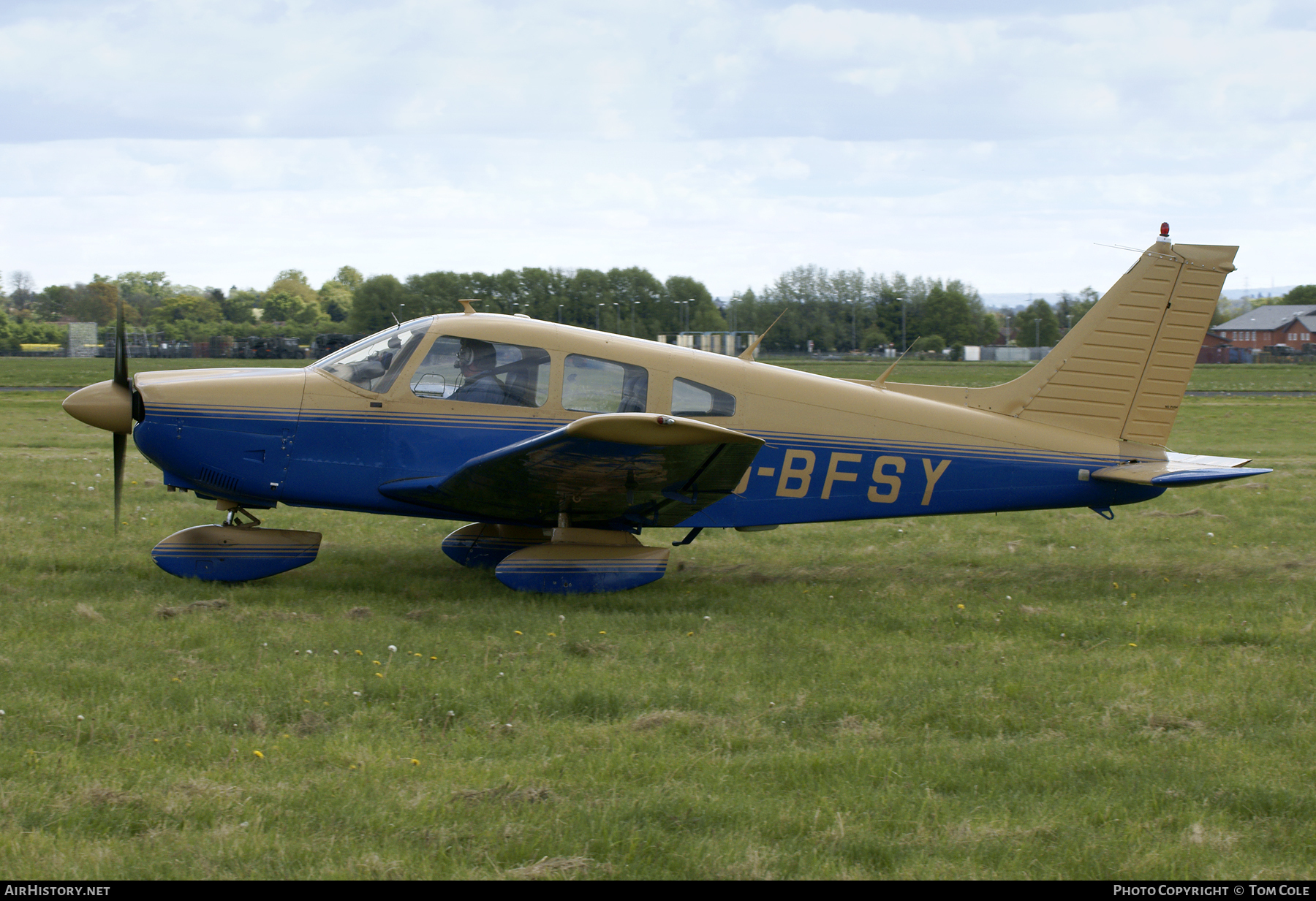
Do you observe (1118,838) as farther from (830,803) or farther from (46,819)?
(46,819)

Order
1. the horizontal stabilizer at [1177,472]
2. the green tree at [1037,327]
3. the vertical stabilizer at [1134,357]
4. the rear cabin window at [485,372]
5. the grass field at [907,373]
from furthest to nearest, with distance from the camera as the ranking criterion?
the green tree at [1037,327]
the grass field at [907,373]
the vertical stabilizer at [1134,357]
the horizontal stabilizer at [1177,472]
the rear cabin window at [485,372]

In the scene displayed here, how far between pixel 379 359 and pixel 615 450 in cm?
227

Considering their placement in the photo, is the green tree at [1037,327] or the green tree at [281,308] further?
the green tree at [281,308]

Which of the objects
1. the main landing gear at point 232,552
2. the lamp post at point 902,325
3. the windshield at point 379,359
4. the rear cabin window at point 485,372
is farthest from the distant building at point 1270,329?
the main landing gear at point 232,552

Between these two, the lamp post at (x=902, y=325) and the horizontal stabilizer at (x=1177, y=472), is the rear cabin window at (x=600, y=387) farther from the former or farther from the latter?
the lamp post at (x=902, y=325)

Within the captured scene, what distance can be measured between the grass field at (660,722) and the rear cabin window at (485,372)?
1.55 metres

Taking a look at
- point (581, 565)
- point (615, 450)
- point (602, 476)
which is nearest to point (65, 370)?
point (581, 565)

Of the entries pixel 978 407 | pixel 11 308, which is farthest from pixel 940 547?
pixel 11 308

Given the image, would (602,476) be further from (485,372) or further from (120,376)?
(120,376)

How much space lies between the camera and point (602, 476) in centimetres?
707

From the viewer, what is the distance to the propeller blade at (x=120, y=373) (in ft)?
24.5

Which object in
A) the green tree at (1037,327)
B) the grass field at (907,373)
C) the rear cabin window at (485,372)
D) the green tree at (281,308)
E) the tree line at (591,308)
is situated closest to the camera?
the rear cabin window at (485,372)

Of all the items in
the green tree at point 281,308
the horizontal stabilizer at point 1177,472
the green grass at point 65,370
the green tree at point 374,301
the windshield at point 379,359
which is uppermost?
the green tree at point 281,308

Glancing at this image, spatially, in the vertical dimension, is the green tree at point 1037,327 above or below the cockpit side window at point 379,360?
A: above
